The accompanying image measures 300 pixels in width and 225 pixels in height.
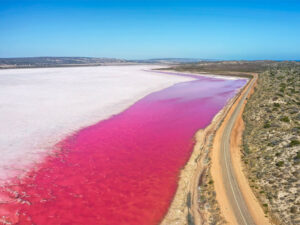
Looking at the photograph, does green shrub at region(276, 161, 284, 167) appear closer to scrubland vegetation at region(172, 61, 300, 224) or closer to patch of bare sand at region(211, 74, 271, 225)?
scrubland vegetation at region(172, 61, 300, 224)

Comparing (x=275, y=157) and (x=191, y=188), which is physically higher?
(x=275, y=157)

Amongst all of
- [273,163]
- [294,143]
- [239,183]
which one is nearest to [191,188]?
[239,183]

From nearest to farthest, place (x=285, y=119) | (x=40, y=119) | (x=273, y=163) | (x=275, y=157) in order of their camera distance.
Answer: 1. (x=273, y=163)
2. (x=275, y=157)
3. (x=285, y=119)
4. (x=40, y=119)

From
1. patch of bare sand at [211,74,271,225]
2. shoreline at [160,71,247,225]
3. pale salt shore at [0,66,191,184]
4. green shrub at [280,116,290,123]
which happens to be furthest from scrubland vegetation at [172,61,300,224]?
pale salt shore at [0,66,191,184]

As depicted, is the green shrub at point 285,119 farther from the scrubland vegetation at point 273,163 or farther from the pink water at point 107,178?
the pink water at point 107,178

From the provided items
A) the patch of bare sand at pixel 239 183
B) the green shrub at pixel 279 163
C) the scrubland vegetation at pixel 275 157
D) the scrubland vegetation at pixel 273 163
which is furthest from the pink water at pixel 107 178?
the green shrub at pixel 279 163

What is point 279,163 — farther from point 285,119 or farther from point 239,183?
point 285,119

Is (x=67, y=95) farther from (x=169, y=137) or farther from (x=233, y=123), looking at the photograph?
(x=233, y=123)
